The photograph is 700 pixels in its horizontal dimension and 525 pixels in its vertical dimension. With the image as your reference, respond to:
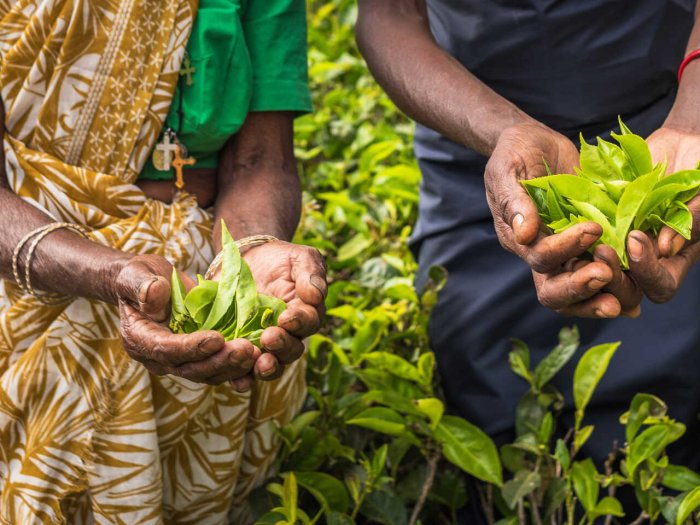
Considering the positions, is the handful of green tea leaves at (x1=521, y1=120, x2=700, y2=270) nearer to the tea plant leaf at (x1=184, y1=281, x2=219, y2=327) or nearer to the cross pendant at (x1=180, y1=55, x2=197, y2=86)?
the tea plant leaf at (x1=184, y1=281, x2=219, y2=327)

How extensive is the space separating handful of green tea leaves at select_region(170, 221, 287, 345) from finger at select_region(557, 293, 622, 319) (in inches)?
15.9

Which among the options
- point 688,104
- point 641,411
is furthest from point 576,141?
point 641,411

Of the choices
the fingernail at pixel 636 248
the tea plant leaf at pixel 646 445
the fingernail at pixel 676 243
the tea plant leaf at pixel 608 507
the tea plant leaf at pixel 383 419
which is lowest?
the tea plant leaf at pixel 608 507

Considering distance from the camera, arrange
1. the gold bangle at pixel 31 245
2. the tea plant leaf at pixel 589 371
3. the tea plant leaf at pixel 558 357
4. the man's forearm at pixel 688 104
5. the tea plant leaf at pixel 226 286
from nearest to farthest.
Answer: the tea plant leaf at pixel 226 286 < the gold bangle at pixel 31 245 < the man's forearm at pixel 688 104 < the tea plant leaf at pixel 589 371 < the tea plant leaf at pixel 558 357

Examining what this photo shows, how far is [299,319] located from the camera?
1.41 metres

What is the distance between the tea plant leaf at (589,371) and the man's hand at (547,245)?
0.29m

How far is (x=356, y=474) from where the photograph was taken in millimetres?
1857

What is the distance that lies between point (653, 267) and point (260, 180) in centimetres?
71

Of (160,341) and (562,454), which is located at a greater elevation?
(160,341)

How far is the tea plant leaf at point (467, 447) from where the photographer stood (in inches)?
72.4

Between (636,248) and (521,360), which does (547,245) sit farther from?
(521,360)

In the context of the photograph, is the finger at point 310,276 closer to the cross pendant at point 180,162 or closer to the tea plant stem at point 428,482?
the cross pendant at point 180,162

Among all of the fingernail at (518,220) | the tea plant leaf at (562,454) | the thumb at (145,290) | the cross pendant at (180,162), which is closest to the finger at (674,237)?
the fingernail at (518,220)

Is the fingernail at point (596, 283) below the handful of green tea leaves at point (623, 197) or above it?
below
